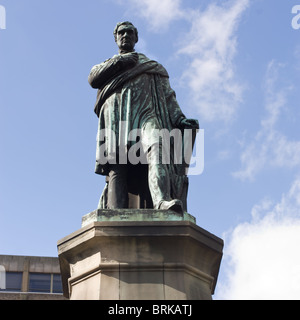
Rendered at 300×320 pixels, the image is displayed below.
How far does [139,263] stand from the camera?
8547 millimetres

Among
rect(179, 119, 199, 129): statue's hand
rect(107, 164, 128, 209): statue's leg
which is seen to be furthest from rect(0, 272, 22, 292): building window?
rect(107, 164, 128, 209): statue's leg

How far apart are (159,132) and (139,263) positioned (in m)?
2.43

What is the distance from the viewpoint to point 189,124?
10609mm

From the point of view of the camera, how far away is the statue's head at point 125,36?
37.1ft

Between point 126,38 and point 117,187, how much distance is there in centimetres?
285

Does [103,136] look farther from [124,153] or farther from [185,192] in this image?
[185,192]

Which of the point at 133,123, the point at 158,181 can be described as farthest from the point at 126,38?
the point at 158,181

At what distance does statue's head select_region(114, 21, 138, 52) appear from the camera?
11320 mm

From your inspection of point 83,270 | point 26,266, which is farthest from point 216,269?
point 26,266

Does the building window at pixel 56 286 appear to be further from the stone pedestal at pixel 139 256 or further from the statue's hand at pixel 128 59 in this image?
the stone pedestal at pixel 139 256

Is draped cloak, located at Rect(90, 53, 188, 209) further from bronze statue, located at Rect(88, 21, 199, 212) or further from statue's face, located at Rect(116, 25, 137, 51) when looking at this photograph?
statue's face, located at Rect(116, 25, 137, 51)

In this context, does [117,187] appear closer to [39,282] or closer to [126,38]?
[126,38]

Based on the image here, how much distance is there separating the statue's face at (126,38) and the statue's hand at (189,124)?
170 cm

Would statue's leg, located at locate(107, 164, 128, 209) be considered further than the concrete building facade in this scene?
No
